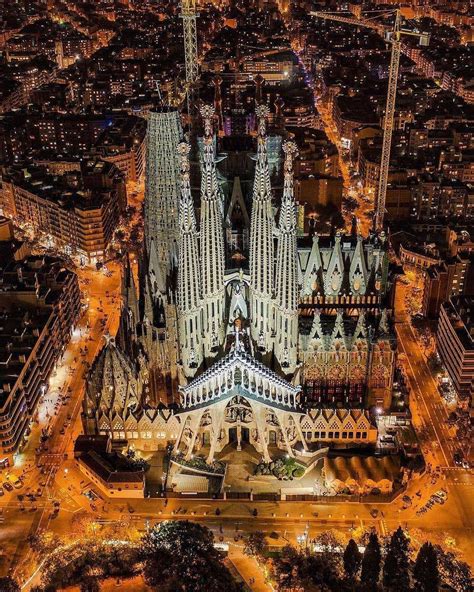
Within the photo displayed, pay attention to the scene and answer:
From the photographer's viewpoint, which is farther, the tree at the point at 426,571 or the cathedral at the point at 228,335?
the cathedral at the point at 228,335

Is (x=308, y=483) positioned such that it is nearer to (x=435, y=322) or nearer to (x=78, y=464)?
(x=78, y=464)

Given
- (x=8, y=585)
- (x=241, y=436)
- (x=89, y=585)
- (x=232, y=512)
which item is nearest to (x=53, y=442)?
(x=241, y=436)

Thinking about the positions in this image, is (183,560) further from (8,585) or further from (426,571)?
(426,571)

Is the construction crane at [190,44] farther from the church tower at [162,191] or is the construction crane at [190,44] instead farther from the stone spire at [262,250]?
the stone spire at [262,250]

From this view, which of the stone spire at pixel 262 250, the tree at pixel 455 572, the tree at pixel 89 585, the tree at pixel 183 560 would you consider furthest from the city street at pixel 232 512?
the stone spire at pixel 262 250

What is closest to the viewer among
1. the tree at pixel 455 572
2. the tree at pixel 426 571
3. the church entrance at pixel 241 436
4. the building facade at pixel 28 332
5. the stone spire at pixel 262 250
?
the tree at pixel 426 571

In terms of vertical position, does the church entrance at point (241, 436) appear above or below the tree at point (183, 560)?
below
